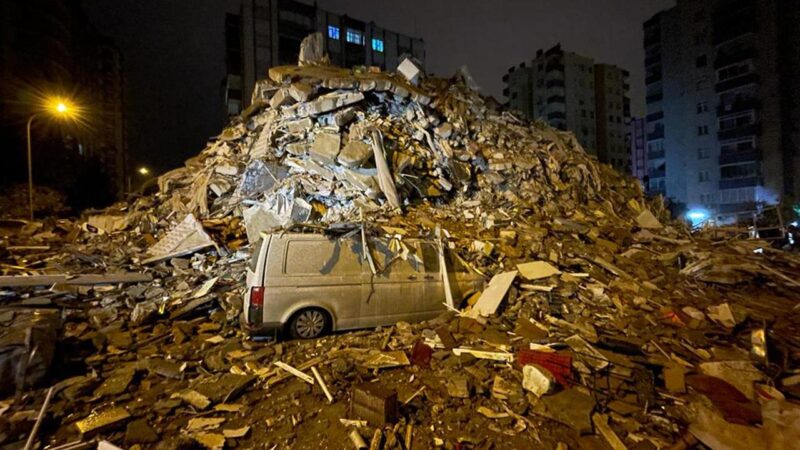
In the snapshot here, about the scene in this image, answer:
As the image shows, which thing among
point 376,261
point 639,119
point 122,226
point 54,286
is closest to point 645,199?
point 376,261

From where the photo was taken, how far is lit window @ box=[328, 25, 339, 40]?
39.6 m

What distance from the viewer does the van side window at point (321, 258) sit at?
5.13m

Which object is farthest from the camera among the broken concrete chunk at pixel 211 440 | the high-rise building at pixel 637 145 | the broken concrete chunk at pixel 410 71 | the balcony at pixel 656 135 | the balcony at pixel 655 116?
the high-rise building at pixel 637 145

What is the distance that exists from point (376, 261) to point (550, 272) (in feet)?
10.9

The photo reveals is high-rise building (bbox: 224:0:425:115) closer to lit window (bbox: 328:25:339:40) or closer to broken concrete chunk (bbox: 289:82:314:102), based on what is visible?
lit window (bbox: 328:25:339:40)

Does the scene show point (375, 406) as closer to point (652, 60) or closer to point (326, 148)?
point (326, 148)

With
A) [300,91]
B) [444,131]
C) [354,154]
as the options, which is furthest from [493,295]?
[300,91]

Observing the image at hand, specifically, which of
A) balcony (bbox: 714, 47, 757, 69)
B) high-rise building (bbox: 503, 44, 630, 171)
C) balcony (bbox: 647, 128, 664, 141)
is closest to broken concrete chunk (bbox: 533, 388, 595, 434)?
balcony (bbox: 714, 47, 757, 69)

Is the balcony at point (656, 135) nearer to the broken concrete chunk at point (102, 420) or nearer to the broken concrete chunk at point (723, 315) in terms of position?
the broken concrete chunk at point (723, 315)

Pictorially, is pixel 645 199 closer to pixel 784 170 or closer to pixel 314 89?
pixel 314 89

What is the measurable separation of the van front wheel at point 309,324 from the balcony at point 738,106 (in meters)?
44.5

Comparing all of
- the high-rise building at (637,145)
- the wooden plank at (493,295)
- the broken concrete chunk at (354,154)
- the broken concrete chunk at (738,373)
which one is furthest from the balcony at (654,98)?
the broken concrete chunk at (738,373)

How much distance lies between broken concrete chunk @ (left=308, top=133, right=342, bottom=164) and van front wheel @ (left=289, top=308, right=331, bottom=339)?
5.81 m

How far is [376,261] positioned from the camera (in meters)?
5.61
